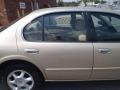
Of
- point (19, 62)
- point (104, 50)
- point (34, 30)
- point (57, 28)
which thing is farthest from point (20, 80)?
point (104, 50)

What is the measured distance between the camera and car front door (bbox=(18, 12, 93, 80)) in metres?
4.86

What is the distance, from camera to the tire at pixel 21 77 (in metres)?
4.95

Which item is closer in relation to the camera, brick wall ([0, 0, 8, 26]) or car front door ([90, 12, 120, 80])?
car front door ([90, 12, 120, 80])

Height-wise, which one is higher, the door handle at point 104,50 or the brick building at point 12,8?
the door handle at point 104,50

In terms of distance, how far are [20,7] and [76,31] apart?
63.8 ft

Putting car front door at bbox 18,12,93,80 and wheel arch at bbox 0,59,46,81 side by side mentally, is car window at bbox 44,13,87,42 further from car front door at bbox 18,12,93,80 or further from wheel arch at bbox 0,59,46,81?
wheel arch at bbox 0,59,46,81

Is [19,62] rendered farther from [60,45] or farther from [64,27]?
[64,27]

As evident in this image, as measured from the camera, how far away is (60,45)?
4871 millimetres

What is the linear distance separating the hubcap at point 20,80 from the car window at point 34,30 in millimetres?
582

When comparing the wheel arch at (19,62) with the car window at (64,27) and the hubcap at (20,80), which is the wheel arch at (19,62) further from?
the car window at (64,27)

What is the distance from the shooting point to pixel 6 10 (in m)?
21.3

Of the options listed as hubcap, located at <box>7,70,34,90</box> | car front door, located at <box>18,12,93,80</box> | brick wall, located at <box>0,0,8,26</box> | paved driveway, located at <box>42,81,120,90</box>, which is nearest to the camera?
car front door, located at <box>18,12,93,80</box>

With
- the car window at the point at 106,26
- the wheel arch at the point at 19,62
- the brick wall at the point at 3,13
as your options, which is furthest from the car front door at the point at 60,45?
the brick wall at the point at 3,13

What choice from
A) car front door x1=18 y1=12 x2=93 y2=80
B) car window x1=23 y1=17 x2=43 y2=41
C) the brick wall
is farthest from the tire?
the brick wall
